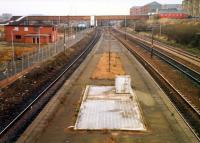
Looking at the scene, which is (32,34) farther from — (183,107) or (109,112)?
(109,112)

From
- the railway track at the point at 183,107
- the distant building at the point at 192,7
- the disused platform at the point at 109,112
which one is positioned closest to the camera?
the disused platform at the point at 109,112

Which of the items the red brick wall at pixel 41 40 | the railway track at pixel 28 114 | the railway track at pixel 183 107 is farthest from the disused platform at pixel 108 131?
the red brick wall at pixel 41 40

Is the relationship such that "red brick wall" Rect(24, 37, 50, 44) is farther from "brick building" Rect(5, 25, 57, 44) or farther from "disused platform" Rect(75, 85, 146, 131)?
"disused platform" Rect(75, 85, 146, 131)

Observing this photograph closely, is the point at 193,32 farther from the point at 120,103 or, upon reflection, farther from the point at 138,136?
the point at 138,136

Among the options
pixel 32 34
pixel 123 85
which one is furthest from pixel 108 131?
pixel 32 34

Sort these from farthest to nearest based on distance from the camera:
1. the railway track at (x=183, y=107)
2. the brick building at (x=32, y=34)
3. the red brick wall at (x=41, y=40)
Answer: the brick building at (x=32, y=34) → the red brick wall at (x=41, y=40) → the railway track at (x=183, y=107)

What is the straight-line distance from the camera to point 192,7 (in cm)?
15688

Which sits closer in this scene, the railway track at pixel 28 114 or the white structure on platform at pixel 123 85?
the railway track at pixel 28 114

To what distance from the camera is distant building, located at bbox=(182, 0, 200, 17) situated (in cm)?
14693

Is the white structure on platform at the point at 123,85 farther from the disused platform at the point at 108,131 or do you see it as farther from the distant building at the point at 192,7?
the distant building at the point at 192,7

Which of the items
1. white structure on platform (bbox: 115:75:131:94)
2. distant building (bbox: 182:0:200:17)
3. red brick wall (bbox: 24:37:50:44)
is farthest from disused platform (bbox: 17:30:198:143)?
distant building (bbox: 182:0:200:17)

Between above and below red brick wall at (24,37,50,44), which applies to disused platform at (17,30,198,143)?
below

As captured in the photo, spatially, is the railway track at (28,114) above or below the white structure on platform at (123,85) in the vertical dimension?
below

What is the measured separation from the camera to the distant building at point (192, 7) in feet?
482
